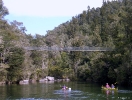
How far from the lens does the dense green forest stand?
54.7 m

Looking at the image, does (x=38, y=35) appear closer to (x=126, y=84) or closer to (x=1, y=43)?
(x=1, y=43)

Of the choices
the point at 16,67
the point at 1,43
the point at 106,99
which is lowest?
the point at 106,99

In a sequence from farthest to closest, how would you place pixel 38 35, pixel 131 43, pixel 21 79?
pixel 38 35
pixel 21 79
pixel 131 43

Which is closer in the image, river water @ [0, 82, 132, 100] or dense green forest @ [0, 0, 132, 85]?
river water @ [0, 82, 132, 100]

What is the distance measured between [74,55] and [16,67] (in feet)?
107

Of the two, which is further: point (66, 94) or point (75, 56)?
point (75, 56)

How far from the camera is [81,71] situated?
81375mm

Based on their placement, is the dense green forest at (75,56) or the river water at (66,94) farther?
the dense green forest at (75,56)

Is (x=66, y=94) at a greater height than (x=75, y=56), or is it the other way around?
(x=75, y=56)

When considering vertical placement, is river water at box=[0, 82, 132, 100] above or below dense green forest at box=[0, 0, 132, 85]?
below

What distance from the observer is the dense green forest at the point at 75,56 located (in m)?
54.7

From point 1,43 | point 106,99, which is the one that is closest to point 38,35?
point 1,43

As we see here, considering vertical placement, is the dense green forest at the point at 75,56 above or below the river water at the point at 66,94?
above

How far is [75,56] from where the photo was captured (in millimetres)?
91562
